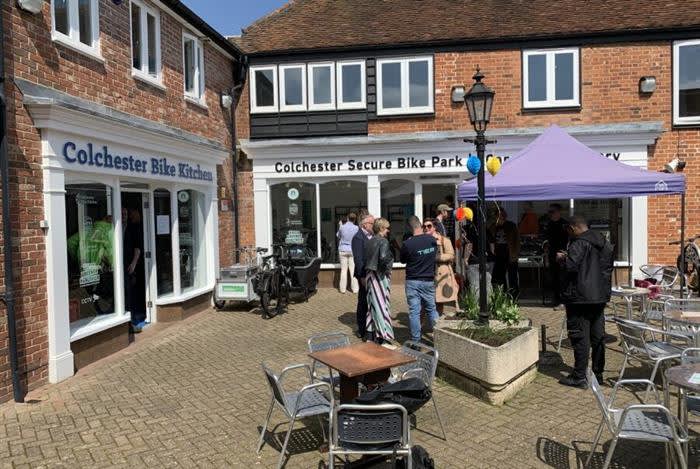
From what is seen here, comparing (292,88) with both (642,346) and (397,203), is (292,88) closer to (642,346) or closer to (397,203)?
(397,203)

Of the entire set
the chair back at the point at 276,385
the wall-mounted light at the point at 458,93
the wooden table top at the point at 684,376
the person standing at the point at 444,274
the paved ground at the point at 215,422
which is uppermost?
the wall-mounted light at the point at 458,93

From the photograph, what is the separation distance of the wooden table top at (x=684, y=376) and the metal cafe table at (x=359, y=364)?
1.86 metres

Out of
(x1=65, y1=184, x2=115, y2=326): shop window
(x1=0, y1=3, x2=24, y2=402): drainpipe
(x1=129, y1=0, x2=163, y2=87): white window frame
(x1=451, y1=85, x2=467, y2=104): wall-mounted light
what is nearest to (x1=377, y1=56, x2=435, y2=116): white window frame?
(x1=451, y1=85, x2=467, y2=104): wall-mounted light

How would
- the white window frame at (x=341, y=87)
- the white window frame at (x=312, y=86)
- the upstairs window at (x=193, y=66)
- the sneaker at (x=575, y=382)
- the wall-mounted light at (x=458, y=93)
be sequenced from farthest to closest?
the white window frame at (x=312, y=86) < the white window frame at (x=341, y=87) < the wall-mounted light at (x=458, y=93) < the upstairs window at (x=193, y=66) < the sneaker at (x=575, y=382)

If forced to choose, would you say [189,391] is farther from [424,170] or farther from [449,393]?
[424,170]

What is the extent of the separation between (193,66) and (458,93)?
19.4 ft

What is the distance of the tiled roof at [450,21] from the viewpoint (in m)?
12.6

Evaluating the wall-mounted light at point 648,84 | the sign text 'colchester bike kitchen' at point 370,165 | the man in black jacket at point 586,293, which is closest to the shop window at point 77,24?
the sign text 'colchester bike kitchen' at point 370,165

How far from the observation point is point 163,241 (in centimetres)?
989

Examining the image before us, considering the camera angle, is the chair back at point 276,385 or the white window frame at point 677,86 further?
the white window frame at point 677,86

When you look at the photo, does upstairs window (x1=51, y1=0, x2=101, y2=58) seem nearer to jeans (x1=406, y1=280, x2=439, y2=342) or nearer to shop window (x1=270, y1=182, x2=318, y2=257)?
jeans (x1=406, y1=280, x2=439, y2=342)

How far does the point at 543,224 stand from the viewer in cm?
1307

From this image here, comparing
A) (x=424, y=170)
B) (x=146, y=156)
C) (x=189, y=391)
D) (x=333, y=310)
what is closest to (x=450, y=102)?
(x=424, y=170)

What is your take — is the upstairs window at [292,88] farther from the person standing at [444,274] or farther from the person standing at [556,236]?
the person standing at [444,274]
